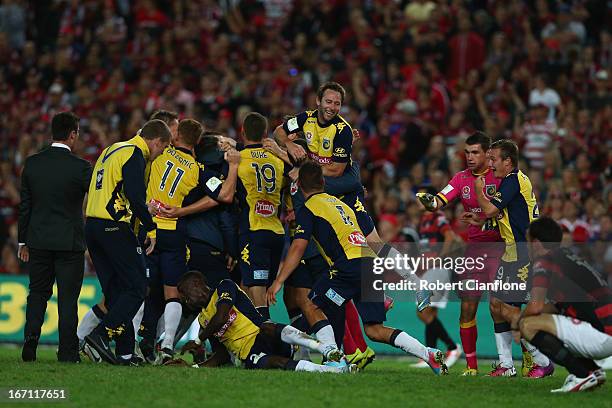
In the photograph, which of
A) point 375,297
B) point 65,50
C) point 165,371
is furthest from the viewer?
point 65,50

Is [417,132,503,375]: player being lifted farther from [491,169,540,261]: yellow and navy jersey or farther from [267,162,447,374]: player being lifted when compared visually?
[267,162,447,374]: player being lifted

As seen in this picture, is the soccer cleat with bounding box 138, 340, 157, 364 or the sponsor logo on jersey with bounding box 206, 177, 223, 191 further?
the soccer cleat with bounding box 138, 340, 157, 364

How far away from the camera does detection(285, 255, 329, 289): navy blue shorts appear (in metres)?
12.6

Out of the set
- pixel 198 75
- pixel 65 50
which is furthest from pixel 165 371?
pixel 65 50

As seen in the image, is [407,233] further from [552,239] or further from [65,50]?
[65,50]

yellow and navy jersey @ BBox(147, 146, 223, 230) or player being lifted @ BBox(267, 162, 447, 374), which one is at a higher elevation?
yellow and navy jersey @ BBox(147, 146, 223, 230)

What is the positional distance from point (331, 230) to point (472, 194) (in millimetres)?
1960

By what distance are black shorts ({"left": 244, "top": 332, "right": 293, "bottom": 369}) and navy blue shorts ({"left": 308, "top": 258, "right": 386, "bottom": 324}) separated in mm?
595

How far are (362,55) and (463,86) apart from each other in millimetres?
2590

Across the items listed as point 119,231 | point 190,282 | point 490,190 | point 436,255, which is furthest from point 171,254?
point 436,255

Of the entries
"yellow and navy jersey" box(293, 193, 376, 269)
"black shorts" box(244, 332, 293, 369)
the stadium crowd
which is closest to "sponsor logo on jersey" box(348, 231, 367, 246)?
"yellow and navy jersey" box(293, 193, 376, 269)

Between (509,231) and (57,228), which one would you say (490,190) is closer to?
(509,231)

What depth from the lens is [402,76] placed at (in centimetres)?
2253

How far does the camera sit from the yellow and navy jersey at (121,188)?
11.4m
